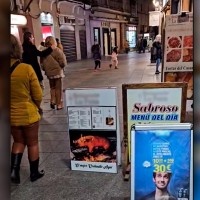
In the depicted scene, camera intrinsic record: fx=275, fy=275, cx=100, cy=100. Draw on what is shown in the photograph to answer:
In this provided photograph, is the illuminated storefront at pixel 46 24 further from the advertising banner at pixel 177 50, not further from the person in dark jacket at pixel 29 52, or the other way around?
the advertising banner at pixel 177 50

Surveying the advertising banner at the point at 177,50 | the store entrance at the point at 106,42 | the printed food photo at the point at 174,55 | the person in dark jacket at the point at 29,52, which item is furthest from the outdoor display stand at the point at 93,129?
the store entrance at the point at 106,42

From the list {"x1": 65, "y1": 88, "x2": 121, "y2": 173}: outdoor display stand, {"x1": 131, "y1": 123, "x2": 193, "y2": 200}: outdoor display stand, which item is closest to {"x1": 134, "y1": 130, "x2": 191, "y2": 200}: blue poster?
{"x1": 131, "y1": 123, "x2": 193, "y2": 200}: outdoor display stand

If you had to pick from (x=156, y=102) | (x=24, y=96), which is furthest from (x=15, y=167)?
(x=156, y=102)

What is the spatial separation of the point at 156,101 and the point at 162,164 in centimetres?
79

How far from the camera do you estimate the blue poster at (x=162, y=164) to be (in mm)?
1956

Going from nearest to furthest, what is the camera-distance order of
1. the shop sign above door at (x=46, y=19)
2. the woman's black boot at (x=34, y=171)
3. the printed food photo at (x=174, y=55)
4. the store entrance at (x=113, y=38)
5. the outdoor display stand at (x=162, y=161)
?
the outdoor display stand at (x=162, y=161), the woman's black boot at (x=34, y=171), the printed food photo at (x=174, y=55), the shop sign above door at (x=46, y=19), the store entrance at (x=113, y=38)

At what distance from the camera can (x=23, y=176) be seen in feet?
10.1

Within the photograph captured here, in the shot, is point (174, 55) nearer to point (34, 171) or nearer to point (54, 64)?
point (54, 64)

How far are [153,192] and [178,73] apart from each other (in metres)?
2.77

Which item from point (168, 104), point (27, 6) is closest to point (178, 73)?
point (168, 104)

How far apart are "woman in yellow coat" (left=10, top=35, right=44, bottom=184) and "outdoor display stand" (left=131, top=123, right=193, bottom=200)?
1214 mm

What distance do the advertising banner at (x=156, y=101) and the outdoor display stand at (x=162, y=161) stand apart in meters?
0.68

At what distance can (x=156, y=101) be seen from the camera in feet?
8.64

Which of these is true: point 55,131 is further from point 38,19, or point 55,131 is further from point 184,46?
point 38,19
